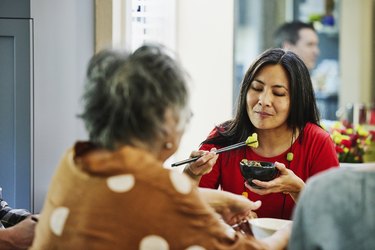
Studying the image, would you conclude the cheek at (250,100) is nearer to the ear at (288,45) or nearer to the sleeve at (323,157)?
the sleeve at (323,157)

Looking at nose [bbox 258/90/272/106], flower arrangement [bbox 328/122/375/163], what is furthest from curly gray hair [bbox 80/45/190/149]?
flower arrangement [bbox 328/122/375/163]

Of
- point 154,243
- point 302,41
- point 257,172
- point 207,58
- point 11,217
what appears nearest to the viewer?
point 154,243

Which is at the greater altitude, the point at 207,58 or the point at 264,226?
the point at 207,58

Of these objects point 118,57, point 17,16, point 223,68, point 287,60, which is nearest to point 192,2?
point 223,68

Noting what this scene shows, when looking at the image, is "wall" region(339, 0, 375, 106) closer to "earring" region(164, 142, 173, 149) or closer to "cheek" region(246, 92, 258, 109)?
"cheek" region(246, 92, 258, 109)

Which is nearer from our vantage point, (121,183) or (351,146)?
(121,183)

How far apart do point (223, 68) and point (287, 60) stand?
2.27 meters

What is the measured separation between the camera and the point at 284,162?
230 centimetres

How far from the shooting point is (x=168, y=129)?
1.39 metres

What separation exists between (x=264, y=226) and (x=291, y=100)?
2.14 ft

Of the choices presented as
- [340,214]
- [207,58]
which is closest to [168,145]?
[340,214]

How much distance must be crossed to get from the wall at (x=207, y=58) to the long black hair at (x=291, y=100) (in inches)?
81.1

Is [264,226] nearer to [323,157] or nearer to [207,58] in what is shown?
[323,157]

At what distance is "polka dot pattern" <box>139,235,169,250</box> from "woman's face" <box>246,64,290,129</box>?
104cm
